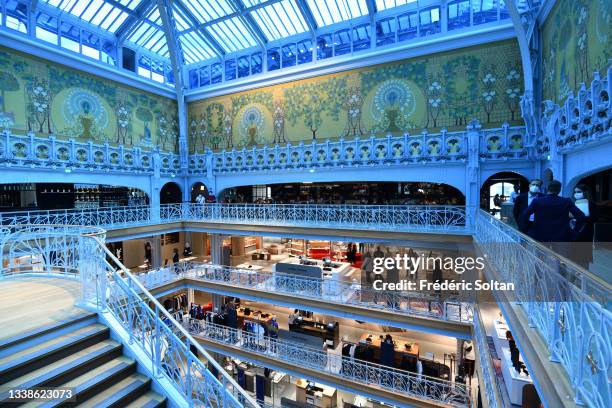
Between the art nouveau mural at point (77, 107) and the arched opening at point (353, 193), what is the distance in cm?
516

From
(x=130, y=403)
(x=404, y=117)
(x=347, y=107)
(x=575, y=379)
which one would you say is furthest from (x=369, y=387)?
(x=347, y=107)

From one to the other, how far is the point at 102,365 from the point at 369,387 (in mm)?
7917

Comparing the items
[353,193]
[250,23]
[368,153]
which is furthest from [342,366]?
[250,23]

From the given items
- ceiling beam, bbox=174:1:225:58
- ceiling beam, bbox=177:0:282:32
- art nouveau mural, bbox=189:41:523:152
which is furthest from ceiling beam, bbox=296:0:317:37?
ceiling beam, bbox=174:1:225:58

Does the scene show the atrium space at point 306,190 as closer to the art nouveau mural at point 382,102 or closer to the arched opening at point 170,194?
the art nouveau mural at point 382,102

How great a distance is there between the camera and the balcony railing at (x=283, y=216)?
1022cm

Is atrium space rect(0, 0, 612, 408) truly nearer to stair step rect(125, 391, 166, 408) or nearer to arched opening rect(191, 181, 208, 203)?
stair step rect(125, 391, 166, 408)

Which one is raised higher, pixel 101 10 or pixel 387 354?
pixel 101 10

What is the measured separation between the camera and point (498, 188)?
13.4 meters

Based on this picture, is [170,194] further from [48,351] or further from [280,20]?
[48,351]

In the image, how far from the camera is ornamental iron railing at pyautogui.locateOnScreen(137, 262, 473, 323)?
9.24 meters

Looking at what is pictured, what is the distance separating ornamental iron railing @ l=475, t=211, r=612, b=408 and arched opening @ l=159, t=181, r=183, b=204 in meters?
17.8

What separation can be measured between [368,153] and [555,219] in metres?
9.33

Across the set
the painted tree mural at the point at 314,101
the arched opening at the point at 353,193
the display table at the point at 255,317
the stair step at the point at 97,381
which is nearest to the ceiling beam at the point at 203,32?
the painted tree mural at the point at 314,101
